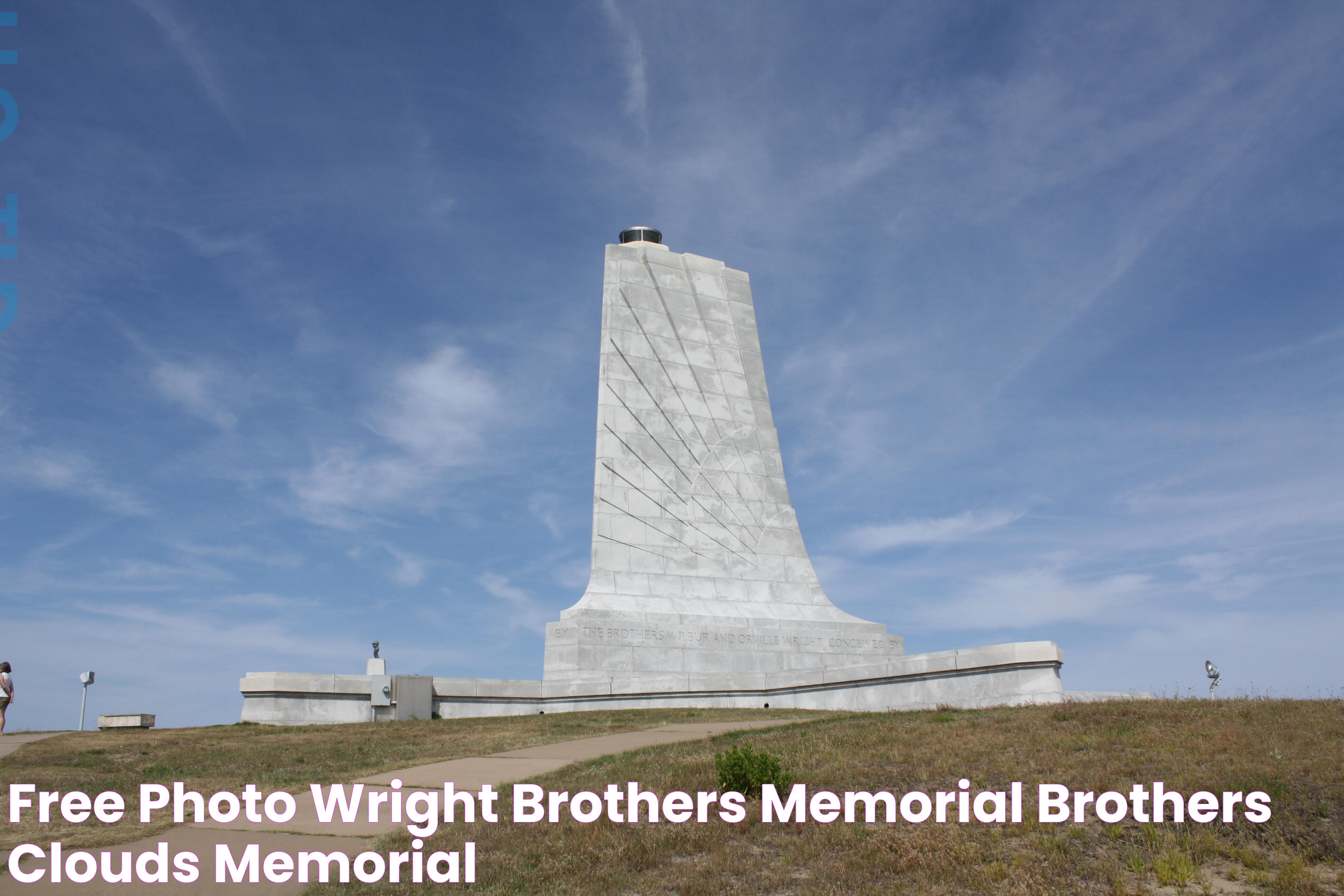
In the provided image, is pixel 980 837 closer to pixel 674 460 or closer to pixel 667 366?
pixel 674 460

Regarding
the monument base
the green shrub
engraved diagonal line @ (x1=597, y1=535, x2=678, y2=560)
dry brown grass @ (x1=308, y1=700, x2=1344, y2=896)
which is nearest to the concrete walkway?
dry brown grass @ (x1=308, y1=700, x2=1344, y2=896)

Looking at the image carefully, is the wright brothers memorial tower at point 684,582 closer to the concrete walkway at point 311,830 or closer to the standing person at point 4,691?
the standing person at point 4,691

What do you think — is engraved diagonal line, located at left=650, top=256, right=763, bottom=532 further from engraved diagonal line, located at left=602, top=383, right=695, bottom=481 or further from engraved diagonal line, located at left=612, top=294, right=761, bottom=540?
engraved diagonal line, located at left=602, top=383, right=695, bottom=481

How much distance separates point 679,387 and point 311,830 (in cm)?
2198

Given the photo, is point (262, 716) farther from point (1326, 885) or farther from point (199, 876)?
point (1326, 885)

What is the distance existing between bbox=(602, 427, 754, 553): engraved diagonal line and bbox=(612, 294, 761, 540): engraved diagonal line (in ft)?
0.06

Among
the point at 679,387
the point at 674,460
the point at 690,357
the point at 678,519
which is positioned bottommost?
the point at 678,519

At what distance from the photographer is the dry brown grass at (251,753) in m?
9.31

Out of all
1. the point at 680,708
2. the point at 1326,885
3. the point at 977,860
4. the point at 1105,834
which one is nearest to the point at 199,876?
the point at 977,860

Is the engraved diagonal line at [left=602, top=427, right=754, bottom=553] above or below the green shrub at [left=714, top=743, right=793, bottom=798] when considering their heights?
above

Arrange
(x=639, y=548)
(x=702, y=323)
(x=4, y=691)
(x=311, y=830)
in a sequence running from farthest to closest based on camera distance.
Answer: (x=702, y=323) < (x=639, y=548) < (x=4, y=691) < (x=311, y=830)

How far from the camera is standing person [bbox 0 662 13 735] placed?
60.4 feet

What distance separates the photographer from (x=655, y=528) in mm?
26906

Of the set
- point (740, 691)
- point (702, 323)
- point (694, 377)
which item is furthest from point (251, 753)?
point (702, 323)
